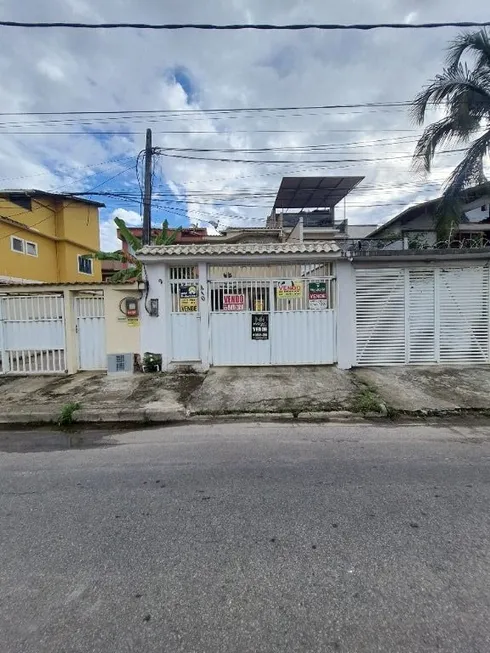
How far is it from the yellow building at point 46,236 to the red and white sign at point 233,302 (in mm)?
12616

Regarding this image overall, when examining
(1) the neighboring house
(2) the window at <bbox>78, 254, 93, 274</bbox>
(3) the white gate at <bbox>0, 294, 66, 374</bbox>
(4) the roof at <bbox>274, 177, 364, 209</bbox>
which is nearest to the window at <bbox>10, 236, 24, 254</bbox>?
(2) the window at <bbox>78, 254, 93, 274</bbox>

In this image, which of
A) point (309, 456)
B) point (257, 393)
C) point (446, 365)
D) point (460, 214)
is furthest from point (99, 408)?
point (460, 214)

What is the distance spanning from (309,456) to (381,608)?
86.2 inches

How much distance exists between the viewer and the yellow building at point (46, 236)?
1783 centimetres

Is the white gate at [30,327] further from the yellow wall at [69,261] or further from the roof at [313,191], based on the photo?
the roof at [313,191]

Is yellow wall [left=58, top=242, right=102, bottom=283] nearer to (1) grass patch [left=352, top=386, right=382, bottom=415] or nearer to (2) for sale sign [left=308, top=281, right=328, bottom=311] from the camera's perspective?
(2) for sale sign [left=308, top=281, right=328, bottom=311]

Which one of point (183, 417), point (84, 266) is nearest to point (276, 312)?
point (183, 417)

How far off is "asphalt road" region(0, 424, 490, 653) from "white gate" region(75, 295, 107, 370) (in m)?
4.60

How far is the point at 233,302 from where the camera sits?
8844mm

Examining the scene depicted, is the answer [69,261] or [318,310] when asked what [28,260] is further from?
[318,310]

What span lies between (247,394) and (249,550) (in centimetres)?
422

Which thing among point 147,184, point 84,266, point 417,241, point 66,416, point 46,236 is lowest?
point 66,416

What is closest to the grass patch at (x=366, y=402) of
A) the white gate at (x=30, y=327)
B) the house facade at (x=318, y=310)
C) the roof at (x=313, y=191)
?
the house facade at (x=318, y=310)

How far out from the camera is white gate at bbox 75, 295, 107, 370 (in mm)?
8812
